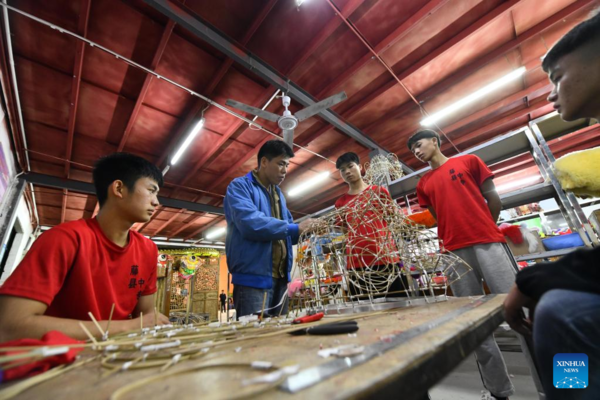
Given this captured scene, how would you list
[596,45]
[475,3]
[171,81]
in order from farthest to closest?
1. [171,81]
2. [475,3]
3. [596,45]

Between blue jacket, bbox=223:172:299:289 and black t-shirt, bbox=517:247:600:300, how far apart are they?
917mm

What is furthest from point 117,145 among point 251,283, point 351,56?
point 251,283

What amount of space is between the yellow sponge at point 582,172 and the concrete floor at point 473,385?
1.08 metres

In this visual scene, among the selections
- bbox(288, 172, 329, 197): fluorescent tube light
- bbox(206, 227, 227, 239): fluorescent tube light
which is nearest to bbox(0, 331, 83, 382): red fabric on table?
bbox(288, 172, 329, 197): fluorescent tube light

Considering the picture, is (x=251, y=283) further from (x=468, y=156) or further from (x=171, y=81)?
(x=171, y=81)

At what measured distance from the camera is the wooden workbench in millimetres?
220

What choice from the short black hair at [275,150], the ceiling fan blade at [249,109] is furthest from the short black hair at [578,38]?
the ceiling fan blade at [249,109]

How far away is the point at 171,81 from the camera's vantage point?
12.0ft

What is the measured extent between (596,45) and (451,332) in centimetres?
97

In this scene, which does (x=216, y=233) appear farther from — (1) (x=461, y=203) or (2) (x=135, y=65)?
(1) (x=461, y=203)

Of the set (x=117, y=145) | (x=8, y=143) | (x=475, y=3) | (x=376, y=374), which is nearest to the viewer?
(x=376, y=374)

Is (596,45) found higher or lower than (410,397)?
higher

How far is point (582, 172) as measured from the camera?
1.18 m

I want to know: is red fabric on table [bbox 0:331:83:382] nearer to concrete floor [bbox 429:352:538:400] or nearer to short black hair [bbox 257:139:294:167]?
short black hair [bbox 257:139:294:167]
